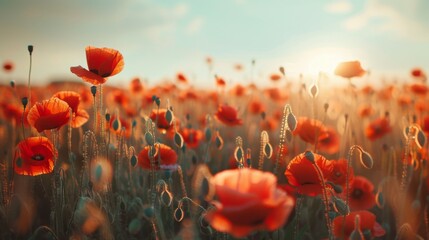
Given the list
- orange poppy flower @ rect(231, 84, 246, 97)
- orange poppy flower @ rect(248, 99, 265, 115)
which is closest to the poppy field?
orange poppy flower @ rect(248, 99, 265, 115)

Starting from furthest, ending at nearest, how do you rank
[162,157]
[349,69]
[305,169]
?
[349,69] < [162,157] < [305,169]

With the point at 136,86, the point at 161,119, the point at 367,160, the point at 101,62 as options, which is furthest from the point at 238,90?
the point at 367,160

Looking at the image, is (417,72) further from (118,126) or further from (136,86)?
(118,126)

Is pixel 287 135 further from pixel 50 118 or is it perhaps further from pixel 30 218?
pixel 30 218

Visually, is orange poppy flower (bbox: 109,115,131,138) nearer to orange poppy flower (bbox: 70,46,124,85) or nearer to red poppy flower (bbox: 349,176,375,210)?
orange poppy flower (bbox: 70,46,124,85)

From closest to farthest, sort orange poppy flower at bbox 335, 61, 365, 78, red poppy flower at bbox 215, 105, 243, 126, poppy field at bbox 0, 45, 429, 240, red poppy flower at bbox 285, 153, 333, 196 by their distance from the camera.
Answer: poppy field at bbox 0, 45, 429, 240
red poppy flower at bbox 285, 153, 333, 196
orange poppy flower at bbox 335, 61, 365, 78
red poppy flower at bbox 215, 105, 243, 126

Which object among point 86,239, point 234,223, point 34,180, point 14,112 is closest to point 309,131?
point 86,239

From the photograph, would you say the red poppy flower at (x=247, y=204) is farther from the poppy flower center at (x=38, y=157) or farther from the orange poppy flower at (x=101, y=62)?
the poppy flower center at (x=38, y=157)
